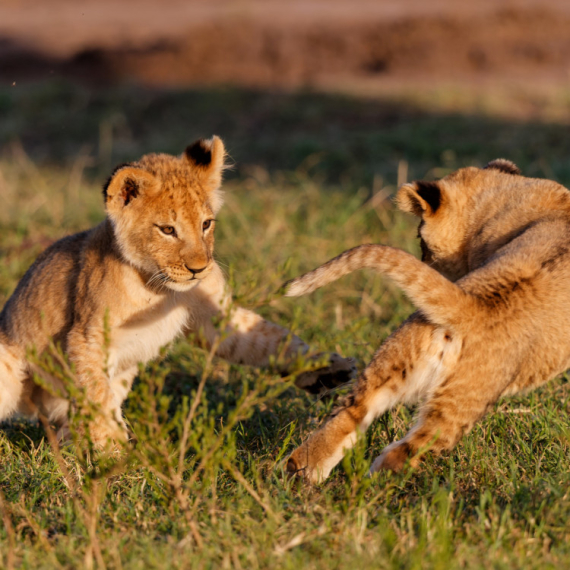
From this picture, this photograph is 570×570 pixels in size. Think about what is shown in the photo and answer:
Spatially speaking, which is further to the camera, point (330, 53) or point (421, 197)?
point (330, 53)

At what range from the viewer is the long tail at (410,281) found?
10.0ft

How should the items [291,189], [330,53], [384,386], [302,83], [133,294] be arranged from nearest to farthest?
[384,386] → [133,294] → [291,189] → [302,83] → [330,53]

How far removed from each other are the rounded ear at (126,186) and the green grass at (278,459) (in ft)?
1.98

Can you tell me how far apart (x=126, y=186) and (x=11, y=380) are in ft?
4.27

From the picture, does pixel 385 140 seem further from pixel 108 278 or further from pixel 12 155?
pixel 108 278

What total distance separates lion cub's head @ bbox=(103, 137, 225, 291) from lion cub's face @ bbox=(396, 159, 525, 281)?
1.04m

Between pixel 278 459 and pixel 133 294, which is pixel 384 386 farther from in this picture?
pixel 133 294

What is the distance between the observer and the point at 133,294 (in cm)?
400

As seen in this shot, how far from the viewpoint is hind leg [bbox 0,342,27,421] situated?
4169 mm

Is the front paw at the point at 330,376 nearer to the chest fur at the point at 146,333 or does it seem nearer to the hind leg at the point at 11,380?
the chest fur at the point at 146,333

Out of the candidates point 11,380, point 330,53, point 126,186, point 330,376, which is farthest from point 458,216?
point 330,53

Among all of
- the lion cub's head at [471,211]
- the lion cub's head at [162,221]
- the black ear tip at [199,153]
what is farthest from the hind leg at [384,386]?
the black ear tip at [199,153]

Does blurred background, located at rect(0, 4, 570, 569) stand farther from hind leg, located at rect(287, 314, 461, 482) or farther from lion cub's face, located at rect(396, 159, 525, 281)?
lion cub's face, located at rect(396, 159, 525, 281)

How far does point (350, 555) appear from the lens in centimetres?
263
